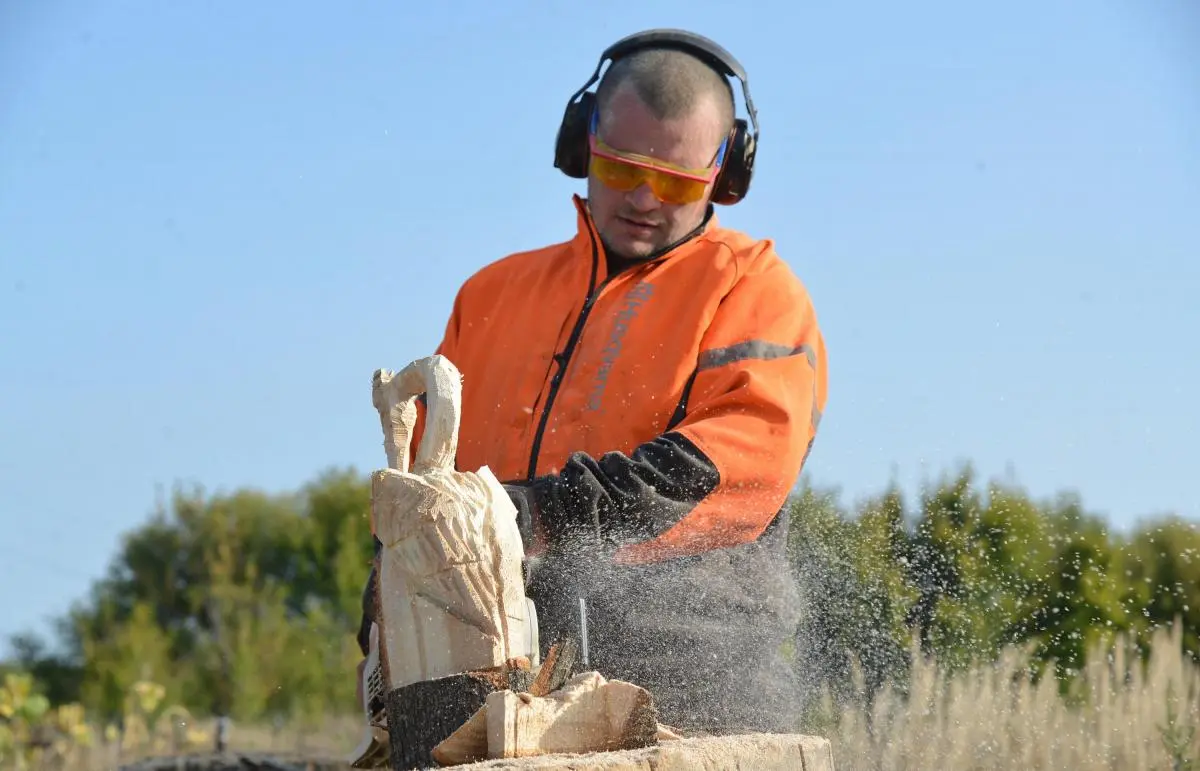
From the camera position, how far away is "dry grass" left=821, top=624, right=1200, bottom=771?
4.48 m

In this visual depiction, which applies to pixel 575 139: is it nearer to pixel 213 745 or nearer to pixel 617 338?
pixel 617 338

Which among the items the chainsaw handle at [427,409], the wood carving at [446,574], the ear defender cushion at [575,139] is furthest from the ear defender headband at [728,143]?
the wood carving at [446,574]

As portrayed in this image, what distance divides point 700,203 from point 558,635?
135 cm

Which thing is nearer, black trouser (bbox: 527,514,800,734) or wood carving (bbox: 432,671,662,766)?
wood carving (bbox: 432,671,662,766)

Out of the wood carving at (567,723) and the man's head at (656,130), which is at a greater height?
the man's head at (656,130)

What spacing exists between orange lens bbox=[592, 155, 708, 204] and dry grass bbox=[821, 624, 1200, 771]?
1744mm

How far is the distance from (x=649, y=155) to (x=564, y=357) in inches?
23.9

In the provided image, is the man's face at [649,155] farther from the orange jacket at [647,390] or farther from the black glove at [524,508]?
the black glove at [524,508]

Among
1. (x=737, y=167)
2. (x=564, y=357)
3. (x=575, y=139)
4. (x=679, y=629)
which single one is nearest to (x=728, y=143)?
(x=737, y=167)

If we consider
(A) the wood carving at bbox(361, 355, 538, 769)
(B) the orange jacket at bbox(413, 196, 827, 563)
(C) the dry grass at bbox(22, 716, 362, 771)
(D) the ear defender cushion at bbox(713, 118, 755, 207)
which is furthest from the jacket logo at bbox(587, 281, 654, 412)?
(C) the dry grass at bbox(22, 716, 362, 771)

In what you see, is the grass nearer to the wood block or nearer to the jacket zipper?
the jacket zipper

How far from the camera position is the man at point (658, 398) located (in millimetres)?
3648

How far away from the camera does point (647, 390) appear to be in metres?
3.97

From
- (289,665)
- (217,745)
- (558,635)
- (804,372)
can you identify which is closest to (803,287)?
(804,372)
